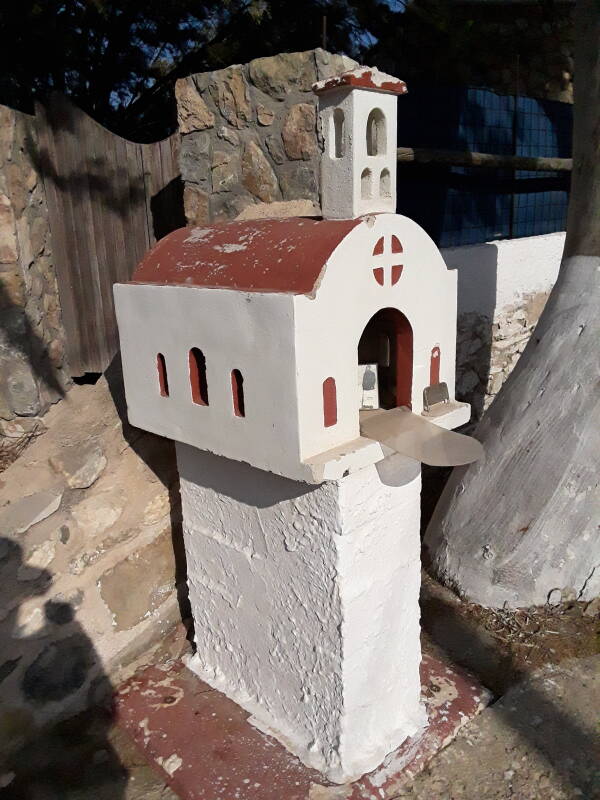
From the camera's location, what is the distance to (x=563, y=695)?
2.92m

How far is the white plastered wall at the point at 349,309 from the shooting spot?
192 centimetres

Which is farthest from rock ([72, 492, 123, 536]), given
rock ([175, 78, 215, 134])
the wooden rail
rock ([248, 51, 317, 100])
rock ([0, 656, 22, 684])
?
the wooden rail

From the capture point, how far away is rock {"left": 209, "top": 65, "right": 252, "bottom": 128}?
326 centimetres

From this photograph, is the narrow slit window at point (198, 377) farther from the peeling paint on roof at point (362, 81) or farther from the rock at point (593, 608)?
the rock at point (593, 608)

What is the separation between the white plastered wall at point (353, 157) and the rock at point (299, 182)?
98 centimetres

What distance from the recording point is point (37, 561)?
2.71m

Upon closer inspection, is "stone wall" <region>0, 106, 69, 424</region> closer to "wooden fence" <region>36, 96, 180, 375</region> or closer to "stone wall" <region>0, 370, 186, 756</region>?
"wooden fence" <region>36, 96, 180, 375</region>

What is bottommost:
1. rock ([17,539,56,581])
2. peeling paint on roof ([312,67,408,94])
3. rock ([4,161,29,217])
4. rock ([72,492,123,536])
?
rock ([17,539,56,581])

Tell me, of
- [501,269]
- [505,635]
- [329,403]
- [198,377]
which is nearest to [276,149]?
[198,377]

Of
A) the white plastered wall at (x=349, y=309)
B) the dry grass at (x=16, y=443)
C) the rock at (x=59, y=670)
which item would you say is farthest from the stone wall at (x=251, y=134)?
the rock at (x=59, y=670)

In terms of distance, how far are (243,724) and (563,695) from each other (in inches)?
54.2

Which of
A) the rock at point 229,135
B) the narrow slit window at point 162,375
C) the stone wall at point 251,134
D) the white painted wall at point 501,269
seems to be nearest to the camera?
the narrow slit window at point 162,375

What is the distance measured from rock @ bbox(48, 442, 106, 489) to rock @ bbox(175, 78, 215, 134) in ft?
5.52

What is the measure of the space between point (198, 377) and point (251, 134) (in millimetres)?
1572
